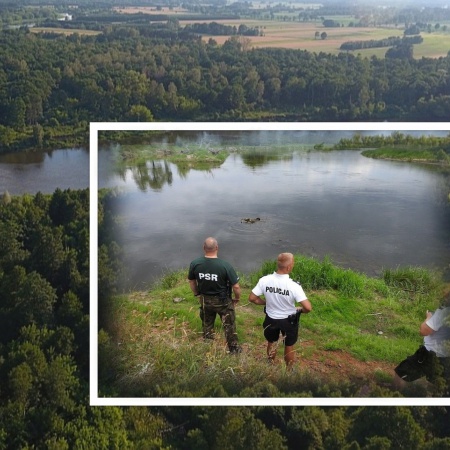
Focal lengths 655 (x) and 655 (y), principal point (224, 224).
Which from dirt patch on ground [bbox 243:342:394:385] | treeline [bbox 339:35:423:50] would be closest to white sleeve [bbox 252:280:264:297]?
dirt patch on ground [bbox 243:342:394:385]

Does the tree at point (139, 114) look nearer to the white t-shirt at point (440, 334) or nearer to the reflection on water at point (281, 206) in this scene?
the reflection on water at point (281, 206)

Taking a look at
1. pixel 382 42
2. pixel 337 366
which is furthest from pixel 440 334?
pixel 382 42

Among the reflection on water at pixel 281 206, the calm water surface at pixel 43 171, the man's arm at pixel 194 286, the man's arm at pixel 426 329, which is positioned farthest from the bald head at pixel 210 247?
the calm water surface at pixel 43 171

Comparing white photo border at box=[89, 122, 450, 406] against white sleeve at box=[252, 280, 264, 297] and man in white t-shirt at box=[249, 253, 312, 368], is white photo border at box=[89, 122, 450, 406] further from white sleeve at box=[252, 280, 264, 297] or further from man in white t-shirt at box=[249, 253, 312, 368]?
white sleeve at box=[252, 280, 264, 297]

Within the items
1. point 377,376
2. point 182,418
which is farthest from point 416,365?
point 182,418

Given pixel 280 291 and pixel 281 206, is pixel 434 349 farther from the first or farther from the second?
pixel 281 206

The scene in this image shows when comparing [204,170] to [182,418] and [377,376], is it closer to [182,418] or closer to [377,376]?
[377,376]
